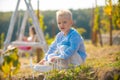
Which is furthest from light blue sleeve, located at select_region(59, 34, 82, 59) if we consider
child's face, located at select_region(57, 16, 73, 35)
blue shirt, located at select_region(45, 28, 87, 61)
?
child's face, located at select_region(57, 16, 73, 35)

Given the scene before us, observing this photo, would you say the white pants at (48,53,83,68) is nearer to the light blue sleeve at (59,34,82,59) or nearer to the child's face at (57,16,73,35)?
the light blue sleeve at (59,34,82,59)

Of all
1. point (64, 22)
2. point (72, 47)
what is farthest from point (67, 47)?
point (64, 22)

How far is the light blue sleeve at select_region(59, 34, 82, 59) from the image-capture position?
16.9 feet

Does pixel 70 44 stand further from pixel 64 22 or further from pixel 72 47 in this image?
pixel 64 22

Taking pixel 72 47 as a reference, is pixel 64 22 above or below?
above

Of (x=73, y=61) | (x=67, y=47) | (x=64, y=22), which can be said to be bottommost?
(x=73, y=61)

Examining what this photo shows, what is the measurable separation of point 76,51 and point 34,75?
2.13 ft

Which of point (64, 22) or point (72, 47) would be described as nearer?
point (72, 47)

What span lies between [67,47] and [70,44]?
0.27 feet

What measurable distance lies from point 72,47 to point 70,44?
115mm

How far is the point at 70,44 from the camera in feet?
17.4

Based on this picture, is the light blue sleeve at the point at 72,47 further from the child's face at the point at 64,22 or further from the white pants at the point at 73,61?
the child's face at the point at 64,22

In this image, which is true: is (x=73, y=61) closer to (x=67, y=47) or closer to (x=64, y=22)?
(x=67, y=47)

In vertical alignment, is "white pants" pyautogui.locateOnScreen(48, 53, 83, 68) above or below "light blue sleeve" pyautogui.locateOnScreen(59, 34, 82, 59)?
below
